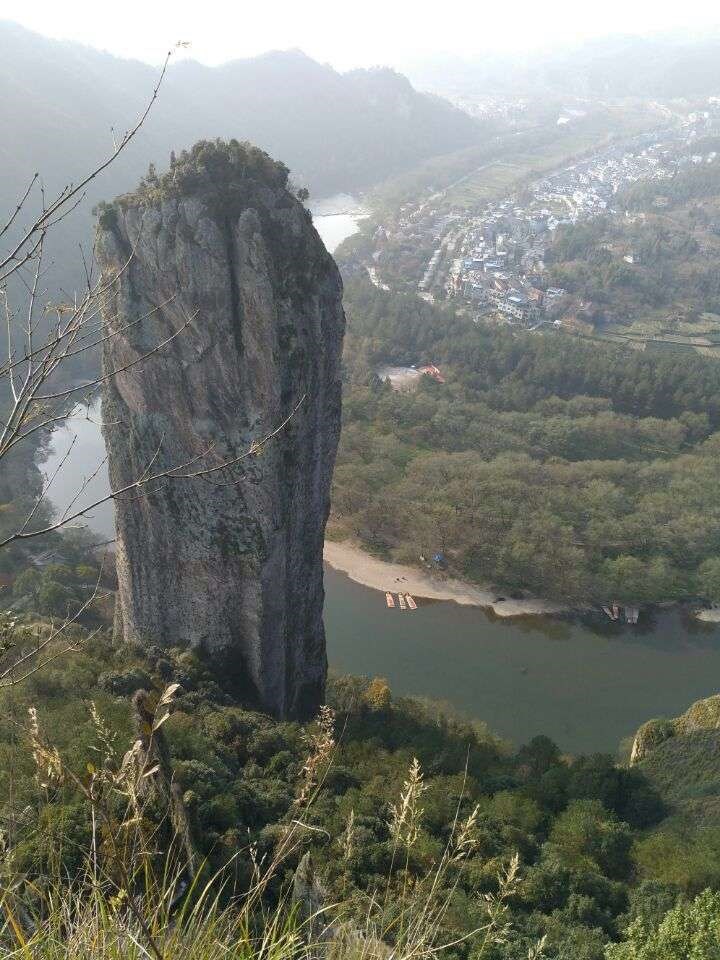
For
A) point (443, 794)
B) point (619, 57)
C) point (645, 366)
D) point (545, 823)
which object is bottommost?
point (545, 823)

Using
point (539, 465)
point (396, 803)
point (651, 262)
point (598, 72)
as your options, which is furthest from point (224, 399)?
point (598, 72)

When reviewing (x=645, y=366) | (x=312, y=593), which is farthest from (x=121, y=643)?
(x=645, y=366)

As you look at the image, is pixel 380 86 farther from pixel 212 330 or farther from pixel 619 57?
pixel 212 330

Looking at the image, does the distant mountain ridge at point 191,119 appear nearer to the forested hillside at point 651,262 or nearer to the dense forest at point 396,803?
the dense forest at point 396,803

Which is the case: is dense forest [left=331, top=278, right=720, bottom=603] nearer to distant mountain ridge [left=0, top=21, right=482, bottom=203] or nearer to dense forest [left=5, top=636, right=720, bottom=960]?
dense forest [left=5, top=636, right=720, bottom=960]

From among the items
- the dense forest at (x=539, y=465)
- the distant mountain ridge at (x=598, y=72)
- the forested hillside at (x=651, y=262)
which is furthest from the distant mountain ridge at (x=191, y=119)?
the distant mountain ridge at (x=598, y=72)
